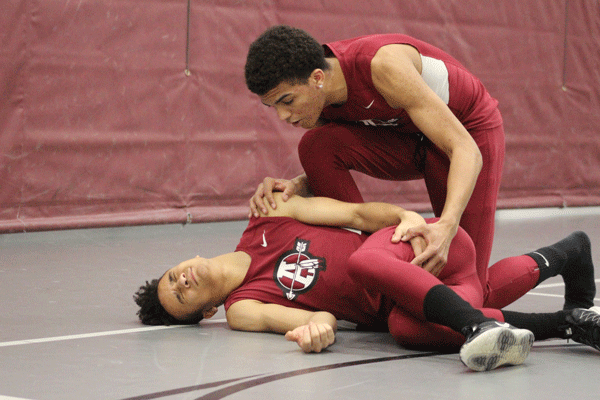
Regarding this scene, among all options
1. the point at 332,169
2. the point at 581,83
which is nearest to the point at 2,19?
the point at 332,169

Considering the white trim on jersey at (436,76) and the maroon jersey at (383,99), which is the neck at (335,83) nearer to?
the maroon jersey at (383,99)

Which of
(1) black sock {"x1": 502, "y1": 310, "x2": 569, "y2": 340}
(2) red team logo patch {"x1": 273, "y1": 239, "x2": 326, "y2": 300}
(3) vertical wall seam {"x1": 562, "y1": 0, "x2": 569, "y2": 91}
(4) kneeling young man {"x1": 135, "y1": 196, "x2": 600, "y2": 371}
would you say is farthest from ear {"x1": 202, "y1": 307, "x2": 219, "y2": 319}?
(3) vertical wall seam {"x1": 562, "y1": 0, "x2": 569, "y2": 91}

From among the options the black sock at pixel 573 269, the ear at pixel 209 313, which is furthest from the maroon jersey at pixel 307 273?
the black sock at pixel 573 269

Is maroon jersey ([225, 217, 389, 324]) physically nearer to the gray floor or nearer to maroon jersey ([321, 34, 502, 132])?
the gray floor

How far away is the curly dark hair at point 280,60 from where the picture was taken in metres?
2.23

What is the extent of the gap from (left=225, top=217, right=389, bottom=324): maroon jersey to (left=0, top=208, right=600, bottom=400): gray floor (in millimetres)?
99

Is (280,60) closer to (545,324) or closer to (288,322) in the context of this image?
(288,322)

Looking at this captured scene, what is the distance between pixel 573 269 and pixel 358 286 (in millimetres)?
722

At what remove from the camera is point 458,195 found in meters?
2.21

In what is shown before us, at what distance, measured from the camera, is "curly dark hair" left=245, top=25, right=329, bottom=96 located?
7.31 feet

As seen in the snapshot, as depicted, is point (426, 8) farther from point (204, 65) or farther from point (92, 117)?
point (92, 117)

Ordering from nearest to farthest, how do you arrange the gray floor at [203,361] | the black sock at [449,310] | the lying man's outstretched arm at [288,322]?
1. the gray floor at [203,361]
2. the black sock at [449,310]
3. the lying man's outstretched arm at [288,322]

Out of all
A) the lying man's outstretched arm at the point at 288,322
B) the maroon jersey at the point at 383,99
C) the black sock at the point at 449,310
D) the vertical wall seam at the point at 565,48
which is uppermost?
the vertical wall seam at the point at 565,48

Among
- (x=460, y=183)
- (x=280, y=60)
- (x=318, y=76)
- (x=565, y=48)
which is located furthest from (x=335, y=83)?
(x=565, y=48)
